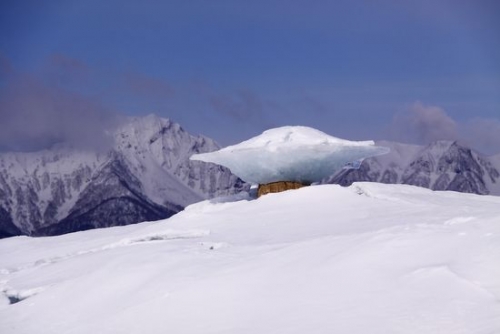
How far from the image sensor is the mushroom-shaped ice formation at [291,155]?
75.8ft

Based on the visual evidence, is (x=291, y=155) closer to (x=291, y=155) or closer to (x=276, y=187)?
(x=291, y=155)

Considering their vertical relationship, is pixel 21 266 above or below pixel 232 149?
below

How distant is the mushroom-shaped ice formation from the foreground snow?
89.6 inches

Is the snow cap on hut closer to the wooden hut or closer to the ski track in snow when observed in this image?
the wooden hut

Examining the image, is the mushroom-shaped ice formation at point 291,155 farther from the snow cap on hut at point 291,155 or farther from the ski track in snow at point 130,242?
the ski track in snow at point 130,242

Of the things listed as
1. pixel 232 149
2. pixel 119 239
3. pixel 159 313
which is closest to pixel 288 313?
pixel 159 313

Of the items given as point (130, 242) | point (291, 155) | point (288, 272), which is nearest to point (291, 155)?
point (291, 155)

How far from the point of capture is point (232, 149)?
2381cm

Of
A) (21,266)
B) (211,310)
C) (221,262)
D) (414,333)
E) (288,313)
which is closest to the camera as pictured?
(414,333)

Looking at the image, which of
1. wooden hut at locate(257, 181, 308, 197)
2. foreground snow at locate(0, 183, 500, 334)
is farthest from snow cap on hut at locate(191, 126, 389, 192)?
foreground snow at locate(0, 183, 500, 334)

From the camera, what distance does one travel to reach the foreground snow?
11.0 meters

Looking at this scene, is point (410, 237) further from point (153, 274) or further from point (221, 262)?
point (153, 274)

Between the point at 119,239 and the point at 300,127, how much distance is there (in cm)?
706

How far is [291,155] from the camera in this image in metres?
23.1
